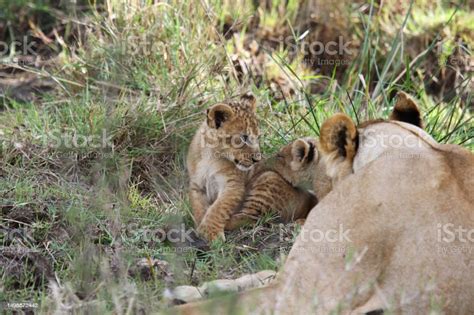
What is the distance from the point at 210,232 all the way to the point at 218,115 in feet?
2.44

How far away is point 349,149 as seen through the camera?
14.8 feet

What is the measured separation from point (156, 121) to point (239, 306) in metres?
2.94

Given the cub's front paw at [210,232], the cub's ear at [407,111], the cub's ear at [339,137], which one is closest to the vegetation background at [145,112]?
the cub's front paw at [210,232]

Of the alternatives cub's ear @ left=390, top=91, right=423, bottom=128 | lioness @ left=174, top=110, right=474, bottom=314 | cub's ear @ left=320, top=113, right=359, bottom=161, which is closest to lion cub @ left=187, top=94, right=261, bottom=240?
cub's ear @ left=390, top=91, right=423, bottom=128

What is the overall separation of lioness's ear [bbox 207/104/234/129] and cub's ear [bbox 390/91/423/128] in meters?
1.25

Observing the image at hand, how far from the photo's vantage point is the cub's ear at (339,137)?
14.6ft

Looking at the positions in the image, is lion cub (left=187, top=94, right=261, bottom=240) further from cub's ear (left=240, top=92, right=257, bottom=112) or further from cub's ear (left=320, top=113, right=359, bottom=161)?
cub's ear (left=320, top=113, right=359, bottom=161)

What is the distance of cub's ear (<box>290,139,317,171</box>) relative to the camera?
594 cm

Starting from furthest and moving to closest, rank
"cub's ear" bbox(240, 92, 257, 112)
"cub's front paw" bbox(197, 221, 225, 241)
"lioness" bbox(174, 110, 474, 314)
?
1. "cub's ear" bbox(240, 92, 257, 112)
2. "cub's front paw" bbox(197, 221, 225, 241)
3. "lioness" bbox(174, 110, 474, 314)

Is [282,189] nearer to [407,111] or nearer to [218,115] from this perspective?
[218,115]

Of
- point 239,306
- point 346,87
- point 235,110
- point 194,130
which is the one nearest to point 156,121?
point 194,130

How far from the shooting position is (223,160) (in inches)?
238

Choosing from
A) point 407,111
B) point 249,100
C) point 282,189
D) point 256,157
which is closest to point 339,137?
point 407,111

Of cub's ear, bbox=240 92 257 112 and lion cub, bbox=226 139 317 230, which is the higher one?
cub's ear, bbox=240 92 257 112
